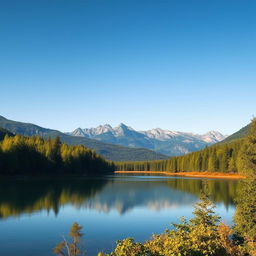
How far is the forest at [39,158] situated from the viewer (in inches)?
4776

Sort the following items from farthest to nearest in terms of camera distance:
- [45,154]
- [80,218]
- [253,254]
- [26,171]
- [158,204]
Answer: [45,154]
[26,171]
[158,204]
[80,218]
[253,254]

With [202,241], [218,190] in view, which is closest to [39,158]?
[218,190]

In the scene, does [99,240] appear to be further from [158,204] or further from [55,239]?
[158,204]

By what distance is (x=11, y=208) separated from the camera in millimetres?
52844

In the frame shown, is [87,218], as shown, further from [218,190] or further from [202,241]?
[218,190]

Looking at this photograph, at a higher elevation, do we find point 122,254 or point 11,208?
point 122,254

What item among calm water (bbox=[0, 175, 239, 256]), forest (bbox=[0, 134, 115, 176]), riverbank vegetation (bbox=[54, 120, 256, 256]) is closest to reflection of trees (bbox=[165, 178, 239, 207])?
calm water (bbox=[0, 175, 239, 256])

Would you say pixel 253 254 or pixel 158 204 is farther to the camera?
pixel 158 204

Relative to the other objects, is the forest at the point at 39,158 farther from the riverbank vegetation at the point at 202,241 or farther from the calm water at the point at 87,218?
the riverbank vegetation at the point at 202,241

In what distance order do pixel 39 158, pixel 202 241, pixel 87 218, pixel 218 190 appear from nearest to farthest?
pixel 202 241 → pixel 87 218 → pixel 218 190 → pixel 39 158

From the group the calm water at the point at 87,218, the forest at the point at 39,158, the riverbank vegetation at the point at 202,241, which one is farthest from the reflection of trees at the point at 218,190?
the forest at the point at 39,158

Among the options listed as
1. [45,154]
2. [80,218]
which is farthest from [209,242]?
[45,154]

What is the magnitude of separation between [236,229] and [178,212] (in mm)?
29912

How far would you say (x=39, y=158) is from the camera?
143000 millimetres
